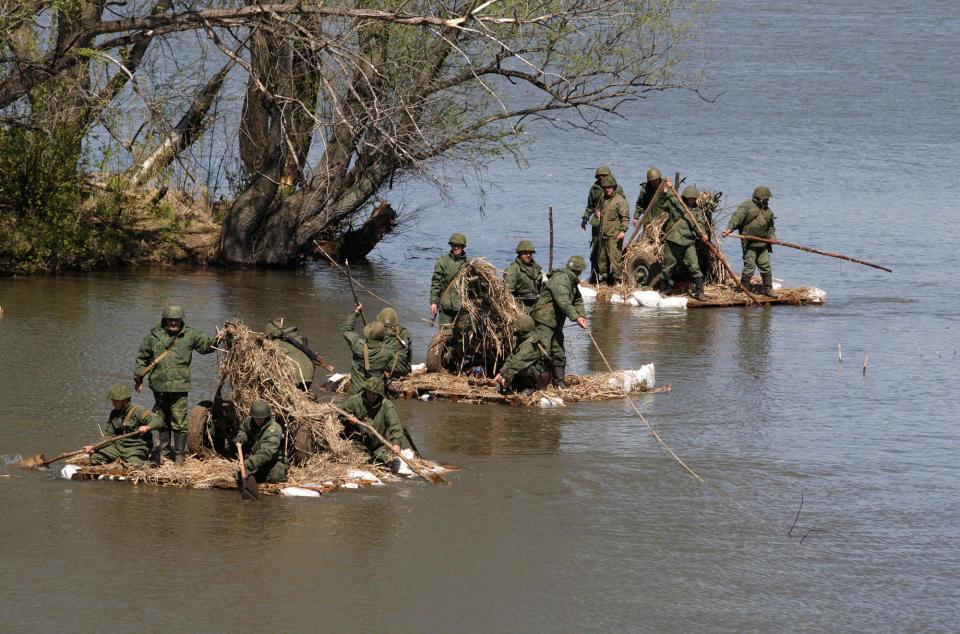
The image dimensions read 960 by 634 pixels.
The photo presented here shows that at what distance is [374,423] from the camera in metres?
11.9

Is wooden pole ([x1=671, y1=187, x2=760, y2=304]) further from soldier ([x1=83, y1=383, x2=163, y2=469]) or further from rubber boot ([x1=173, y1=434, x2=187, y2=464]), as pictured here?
soldier ([x1=83, y1=383, x2=163, y2=469])

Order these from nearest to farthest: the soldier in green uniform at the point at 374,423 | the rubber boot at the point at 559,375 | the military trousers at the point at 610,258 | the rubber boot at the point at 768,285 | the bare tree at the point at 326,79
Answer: the soldier in green uniform at the point at 374,423
the rubber boot at the point at 559,375
the bare tree at the point at 326,79
the rubber boot at the point at 768,285
the military trousers at the point at 610,258

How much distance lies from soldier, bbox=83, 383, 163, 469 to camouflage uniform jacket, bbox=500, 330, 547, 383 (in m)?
4.57

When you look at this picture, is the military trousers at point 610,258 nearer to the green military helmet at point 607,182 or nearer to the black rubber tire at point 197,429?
the green military helmet at point 607,182

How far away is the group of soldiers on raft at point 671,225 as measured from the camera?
69.1 feet

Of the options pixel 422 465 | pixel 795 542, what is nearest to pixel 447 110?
pixel 422 465

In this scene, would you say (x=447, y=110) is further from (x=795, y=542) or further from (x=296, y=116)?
(x=795, y=542)

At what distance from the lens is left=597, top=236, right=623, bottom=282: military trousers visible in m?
22.0

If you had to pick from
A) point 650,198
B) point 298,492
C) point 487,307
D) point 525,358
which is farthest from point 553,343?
point 650,198

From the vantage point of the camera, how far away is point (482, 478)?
38.9ft

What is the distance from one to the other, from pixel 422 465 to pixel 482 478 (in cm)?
60

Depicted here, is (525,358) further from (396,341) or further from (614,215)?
(614,215)

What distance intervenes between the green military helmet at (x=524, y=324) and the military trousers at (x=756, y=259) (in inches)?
321

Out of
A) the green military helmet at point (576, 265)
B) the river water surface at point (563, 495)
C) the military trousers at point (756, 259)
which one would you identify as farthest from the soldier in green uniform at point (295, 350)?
the military trousers at point (756, 259)
